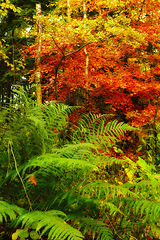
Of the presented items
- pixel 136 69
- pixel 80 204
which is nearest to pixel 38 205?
pixel 80 204

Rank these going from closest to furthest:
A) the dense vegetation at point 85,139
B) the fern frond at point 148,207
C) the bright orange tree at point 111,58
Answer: the fern frond at point 148,207 < the dense vegetation at point 85,139 < the bright orange tree at point 111,58

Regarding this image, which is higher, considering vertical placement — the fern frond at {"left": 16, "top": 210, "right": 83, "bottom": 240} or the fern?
the fern

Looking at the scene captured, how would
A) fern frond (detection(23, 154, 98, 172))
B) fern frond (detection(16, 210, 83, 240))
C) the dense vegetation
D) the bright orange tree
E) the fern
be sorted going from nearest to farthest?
fern frond (detection(16, 210, 83, 240))
fern frond (detection(23, 154, 98, 172))
the dense vegetation
the fern
the bright orange tree

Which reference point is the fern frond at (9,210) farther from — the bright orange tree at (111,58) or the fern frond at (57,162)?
the bright orange tree at (111,58)

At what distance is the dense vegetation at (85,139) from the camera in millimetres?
1602

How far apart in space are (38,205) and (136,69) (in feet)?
17.3

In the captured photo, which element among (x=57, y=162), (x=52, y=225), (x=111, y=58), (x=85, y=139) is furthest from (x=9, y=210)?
(x=111, y=58)

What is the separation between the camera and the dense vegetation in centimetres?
160

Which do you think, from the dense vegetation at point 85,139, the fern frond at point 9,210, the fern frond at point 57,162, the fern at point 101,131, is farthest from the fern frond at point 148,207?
the fern frond at point 9,210

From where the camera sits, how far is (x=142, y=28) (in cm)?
589

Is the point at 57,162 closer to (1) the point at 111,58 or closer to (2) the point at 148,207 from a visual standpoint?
(2) the point at 148,207

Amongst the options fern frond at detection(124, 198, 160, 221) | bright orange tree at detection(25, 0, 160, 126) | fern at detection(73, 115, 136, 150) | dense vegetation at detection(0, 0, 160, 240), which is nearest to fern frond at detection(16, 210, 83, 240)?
dense vegetation at detection(0, 0, 160, 240)

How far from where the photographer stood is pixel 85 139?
7.30ft

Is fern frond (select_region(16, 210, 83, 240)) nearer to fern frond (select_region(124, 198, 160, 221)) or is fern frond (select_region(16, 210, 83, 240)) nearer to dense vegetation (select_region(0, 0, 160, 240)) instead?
dense vegetation (select_region(0, 0, 160, 240))
